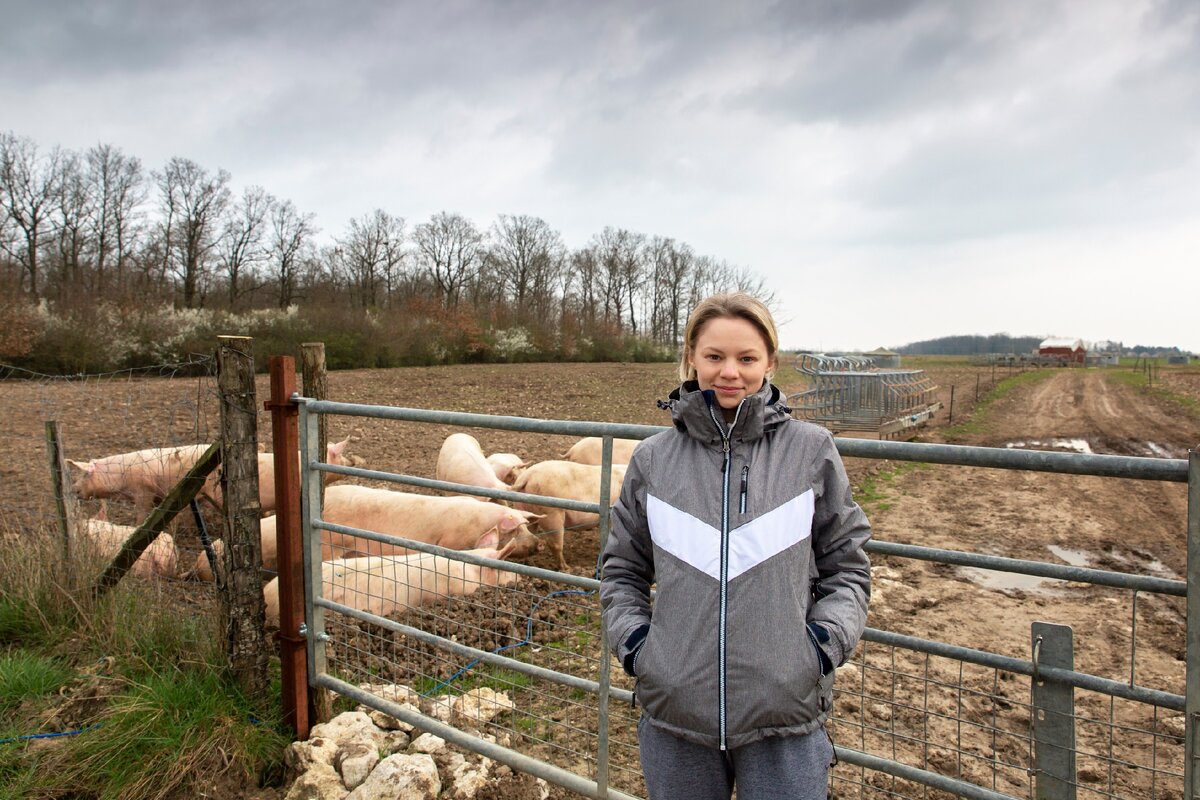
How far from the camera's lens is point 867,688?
4.50 m

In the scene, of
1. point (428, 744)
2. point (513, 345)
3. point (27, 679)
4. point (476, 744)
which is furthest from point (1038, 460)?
point (513, 345)

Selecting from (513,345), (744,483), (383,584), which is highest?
(513,345)

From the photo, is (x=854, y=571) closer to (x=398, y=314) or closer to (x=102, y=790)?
(x=102, y=790)

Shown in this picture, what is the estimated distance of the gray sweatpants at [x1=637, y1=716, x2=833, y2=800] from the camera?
174 cm

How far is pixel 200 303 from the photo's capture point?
137 feet

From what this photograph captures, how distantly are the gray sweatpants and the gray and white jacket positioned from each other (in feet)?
0.20

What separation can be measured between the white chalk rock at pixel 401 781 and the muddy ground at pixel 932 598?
481mm

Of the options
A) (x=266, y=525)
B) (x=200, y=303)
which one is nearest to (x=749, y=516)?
(x=266, y=525)

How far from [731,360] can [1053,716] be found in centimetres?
128

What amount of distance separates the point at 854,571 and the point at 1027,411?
2676 cm

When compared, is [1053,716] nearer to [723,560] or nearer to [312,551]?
[723,560]

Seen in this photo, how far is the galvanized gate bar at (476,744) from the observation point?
2.76 meters

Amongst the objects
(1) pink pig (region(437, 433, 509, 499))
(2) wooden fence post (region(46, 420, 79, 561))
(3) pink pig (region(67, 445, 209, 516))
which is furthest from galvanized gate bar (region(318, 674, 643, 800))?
(1) pink pig (region(437, 433, 509, 499))

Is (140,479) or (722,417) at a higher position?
(722,417)
